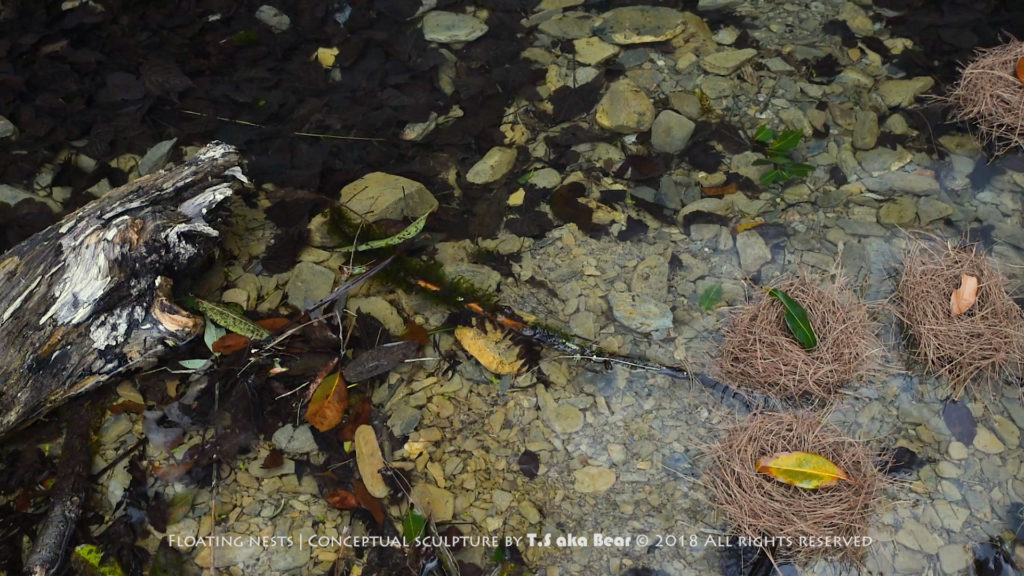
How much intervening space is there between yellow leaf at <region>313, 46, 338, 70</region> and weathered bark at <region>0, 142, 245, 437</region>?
107cm

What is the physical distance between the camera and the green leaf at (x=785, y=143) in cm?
302

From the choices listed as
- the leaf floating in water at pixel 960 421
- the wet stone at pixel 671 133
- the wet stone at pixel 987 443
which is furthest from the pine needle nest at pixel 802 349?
the wet stone at pixel 671 133

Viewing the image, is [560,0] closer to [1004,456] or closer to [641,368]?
[641,368]

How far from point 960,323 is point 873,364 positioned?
1.05 feet

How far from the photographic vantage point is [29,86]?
3.24m

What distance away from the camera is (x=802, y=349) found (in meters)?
2.41

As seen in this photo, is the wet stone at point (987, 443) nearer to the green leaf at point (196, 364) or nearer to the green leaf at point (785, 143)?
the green leaf at point (785, 143)

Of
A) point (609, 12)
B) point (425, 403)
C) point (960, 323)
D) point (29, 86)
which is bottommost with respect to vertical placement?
point (425, 403)

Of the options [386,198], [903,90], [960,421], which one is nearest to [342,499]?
[386,198]

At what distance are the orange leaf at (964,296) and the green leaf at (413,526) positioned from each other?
6.29 ft

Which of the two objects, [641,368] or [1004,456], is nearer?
[1004,456]

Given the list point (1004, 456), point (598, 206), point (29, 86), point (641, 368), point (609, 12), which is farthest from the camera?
point (609, 12)

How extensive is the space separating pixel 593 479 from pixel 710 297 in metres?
0.82

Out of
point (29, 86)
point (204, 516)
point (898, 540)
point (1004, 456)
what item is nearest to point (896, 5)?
point (1004, 456)
